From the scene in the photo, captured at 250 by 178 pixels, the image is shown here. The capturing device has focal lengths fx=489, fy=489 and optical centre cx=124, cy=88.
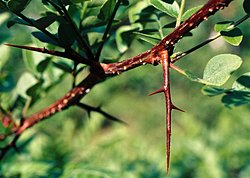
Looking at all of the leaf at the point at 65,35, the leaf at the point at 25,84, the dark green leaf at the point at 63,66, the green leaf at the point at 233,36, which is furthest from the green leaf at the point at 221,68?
the leaf at the point at 25,84

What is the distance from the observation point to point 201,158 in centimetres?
142

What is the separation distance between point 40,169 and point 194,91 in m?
3.33

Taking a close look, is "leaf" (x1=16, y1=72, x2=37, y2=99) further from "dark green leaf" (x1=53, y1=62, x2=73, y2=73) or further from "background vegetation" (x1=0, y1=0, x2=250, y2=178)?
"dark green leaf" (x1=53, y1=62, x2=73, y2=73)

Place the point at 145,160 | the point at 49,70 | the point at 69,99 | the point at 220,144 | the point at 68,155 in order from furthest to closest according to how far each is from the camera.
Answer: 1. the point at 220,144
2. the point at 145,160
3. the point at 68,155
4. the point at 49,70
5. the point at 69,99

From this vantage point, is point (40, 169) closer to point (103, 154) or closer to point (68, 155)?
point (68, 155)

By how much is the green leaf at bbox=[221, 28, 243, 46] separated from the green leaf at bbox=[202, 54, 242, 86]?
0.01m

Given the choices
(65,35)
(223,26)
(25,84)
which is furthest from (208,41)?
(25,84)

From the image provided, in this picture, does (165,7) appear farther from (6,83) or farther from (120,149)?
(120,149)

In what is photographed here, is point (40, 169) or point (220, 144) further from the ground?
point (40, 169)

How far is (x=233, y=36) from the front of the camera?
441 mm

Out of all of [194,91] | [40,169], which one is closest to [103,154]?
[40,169]

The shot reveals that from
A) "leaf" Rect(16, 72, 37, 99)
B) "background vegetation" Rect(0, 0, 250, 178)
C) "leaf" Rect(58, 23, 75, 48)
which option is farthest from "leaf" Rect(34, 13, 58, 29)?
"leaf" Rect(16, 72, 37, 99)

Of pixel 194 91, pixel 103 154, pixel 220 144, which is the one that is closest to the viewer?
pixel 103 154

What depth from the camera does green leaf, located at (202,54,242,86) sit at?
1.41 feet
